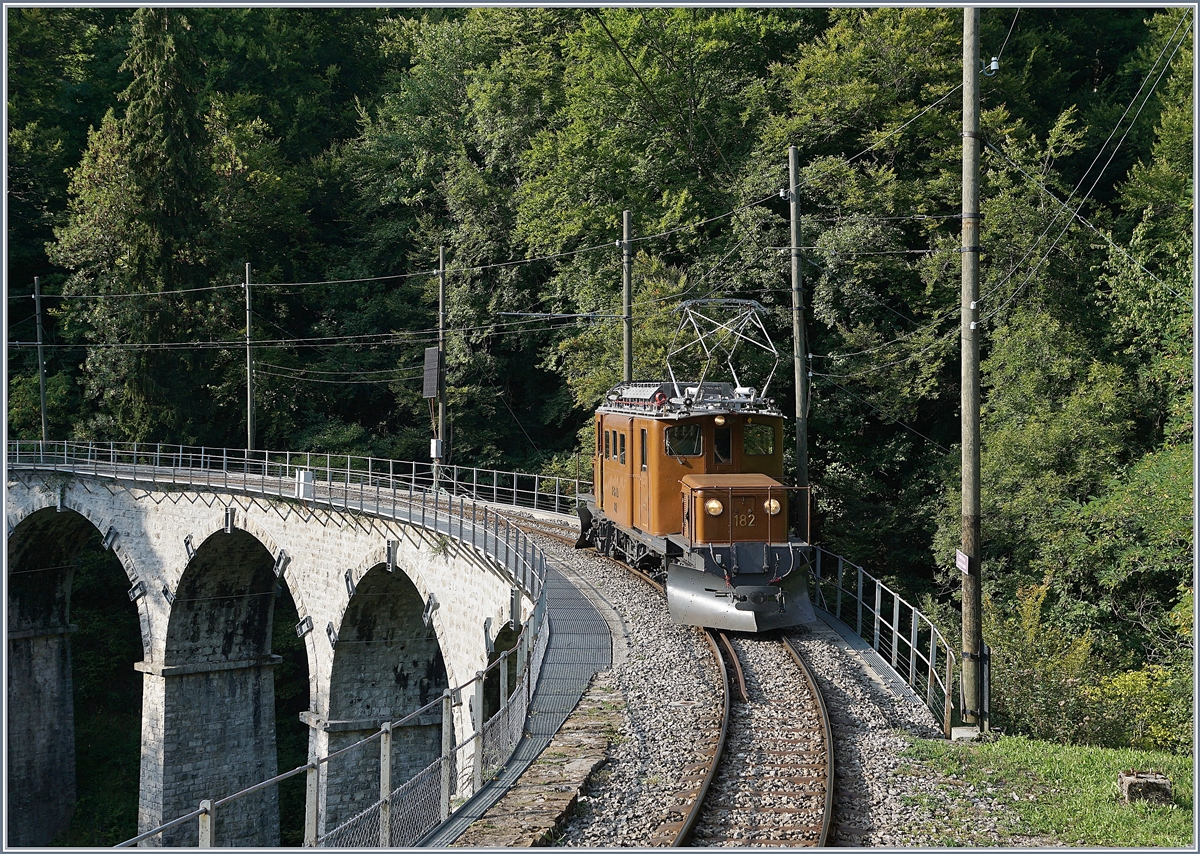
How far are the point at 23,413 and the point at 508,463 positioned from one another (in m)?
21.3

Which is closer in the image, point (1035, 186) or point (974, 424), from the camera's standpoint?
point (974, 424)

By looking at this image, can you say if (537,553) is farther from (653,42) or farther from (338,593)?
(653,42)

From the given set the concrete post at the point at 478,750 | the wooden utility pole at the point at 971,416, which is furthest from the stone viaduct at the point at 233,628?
the concrete post at the point at 478,750

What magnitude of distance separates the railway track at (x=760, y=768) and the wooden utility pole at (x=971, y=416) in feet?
6.10

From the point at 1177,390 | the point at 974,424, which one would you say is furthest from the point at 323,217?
the point at 974,424

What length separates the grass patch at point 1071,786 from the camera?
8.71 meters

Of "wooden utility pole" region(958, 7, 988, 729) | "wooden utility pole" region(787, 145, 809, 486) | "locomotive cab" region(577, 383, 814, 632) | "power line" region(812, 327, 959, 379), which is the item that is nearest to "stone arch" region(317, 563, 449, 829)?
"locomotive cab" region(577, 383, 814, 632)

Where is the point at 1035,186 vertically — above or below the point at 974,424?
above

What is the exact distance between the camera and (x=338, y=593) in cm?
2706

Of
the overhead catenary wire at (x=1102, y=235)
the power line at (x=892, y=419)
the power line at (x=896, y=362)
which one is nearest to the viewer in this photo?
the overhead catenary wire at (x=1102, y=235)

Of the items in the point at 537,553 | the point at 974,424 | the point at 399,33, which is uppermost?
the point at 399,33

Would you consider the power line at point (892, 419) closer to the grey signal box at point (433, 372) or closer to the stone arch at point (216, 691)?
the grey signal box at point (433, 372)

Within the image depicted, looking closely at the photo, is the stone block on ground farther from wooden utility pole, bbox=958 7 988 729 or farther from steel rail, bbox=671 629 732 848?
steel rail, bbox=671 629 732 848

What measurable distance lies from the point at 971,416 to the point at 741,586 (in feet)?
14.0
